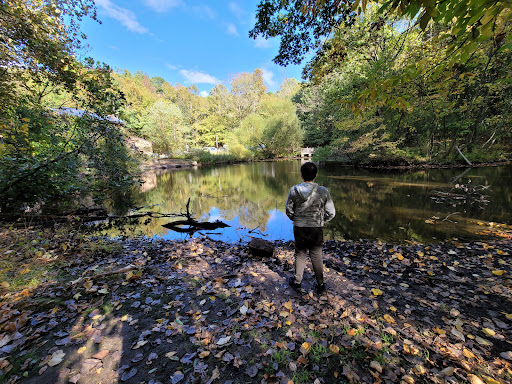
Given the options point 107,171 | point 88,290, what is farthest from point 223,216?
point 88,290

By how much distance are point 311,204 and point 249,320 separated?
5.94ft

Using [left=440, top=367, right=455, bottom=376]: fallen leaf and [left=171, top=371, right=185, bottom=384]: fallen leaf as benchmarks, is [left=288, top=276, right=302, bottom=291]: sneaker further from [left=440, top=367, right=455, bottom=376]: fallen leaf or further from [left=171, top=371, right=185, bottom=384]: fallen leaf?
[left=171, top=371, right=185, bottom=384]: fallen leaf

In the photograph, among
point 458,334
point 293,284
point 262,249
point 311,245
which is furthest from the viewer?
point 262,249

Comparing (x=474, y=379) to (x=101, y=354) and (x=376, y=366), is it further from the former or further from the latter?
(x=101, y=354)

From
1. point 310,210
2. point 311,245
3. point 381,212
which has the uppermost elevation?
point 310,210

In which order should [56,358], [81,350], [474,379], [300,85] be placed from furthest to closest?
[300,85] < [81,350] < [56,358] < [474,379]

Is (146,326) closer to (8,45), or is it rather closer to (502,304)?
(502,304)

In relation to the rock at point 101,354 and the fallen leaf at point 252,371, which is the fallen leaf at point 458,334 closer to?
the fallen leaf at point 252,371

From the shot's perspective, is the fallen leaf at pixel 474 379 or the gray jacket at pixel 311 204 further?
the gray jacket at pixel 311 204

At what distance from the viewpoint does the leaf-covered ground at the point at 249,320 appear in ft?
6.47

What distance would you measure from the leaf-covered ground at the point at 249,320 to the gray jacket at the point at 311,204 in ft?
4.09

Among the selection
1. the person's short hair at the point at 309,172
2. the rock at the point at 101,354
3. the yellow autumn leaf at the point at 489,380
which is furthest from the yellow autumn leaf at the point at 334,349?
the rock at the point at 101,354

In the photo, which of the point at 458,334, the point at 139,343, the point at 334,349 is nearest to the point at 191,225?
the point at 139,343

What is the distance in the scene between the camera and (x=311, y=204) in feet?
10.1
